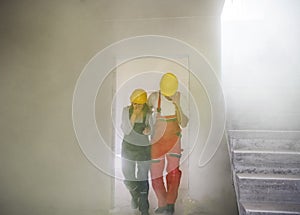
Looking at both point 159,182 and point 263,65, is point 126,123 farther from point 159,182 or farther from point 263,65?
point 263,65

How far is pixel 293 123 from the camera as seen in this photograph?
6.33 ft

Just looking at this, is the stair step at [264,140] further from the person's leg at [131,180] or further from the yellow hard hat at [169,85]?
the person's leg at [131,180]

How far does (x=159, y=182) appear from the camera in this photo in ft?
7.07

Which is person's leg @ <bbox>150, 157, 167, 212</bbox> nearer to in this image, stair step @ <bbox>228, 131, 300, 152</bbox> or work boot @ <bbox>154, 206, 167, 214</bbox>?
work boot @ <bbox>154, 206, 167, 214</bbox>

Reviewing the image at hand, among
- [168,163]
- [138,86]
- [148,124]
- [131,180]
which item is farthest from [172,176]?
[138,86]

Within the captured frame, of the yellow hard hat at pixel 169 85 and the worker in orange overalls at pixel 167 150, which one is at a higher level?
the yellow hard hat at pixel 169 85

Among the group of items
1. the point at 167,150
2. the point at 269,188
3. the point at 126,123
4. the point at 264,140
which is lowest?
the point at 269,188

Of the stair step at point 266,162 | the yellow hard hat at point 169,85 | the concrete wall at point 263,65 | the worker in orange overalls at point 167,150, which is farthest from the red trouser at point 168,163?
the stair step at point 266,162

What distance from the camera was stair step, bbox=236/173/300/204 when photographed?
4.76ft

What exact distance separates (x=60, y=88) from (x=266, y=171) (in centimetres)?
187

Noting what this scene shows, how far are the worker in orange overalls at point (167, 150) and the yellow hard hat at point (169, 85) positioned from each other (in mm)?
64

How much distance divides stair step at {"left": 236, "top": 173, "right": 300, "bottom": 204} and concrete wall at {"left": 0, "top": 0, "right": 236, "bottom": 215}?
0.69 meters

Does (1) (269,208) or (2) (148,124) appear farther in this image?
(2) (148,124)

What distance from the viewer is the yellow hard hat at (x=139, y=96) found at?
7.48ft
